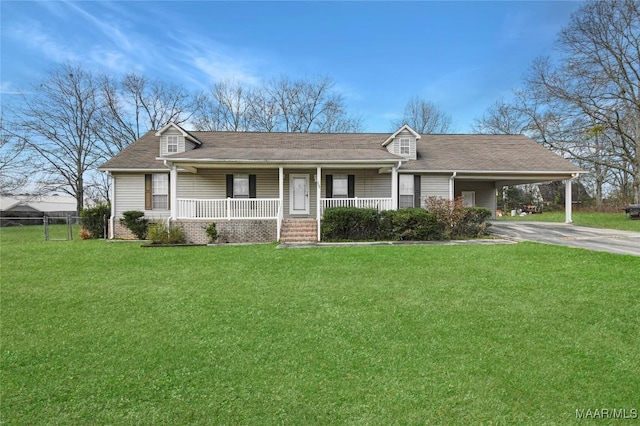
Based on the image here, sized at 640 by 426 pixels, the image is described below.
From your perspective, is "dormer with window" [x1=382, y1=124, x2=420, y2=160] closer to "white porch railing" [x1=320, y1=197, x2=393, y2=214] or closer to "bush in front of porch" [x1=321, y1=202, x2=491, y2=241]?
"white porch railing" [x1=320, y1=197, x2=393, y2=214]

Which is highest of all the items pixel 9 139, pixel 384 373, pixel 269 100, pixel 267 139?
pixel 269 100

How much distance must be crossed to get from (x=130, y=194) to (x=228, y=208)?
5733 mm

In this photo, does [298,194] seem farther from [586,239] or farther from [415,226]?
[586,239]

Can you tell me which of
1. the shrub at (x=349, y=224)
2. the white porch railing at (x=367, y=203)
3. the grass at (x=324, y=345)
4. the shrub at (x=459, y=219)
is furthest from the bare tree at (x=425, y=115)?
the grass at (x=324, y=345)

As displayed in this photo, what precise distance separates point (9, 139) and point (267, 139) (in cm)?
2089

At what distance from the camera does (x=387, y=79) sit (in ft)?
75.3

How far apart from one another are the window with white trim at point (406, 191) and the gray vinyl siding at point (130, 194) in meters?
10.8

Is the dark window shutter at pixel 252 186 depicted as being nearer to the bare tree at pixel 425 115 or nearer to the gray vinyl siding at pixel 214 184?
the gray vinyl siding at pixel 214 184

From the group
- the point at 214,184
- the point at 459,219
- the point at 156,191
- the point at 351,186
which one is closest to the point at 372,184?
the point at 351,186

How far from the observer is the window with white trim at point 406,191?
1556cm

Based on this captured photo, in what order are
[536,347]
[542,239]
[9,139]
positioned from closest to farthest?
[536,347] < [542,239] < [9,139]

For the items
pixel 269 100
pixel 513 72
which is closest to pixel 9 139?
pixel 269 100

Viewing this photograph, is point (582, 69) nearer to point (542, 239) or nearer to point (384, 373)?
point (542, 239)

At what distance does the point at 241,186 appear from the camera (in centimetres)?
1552
